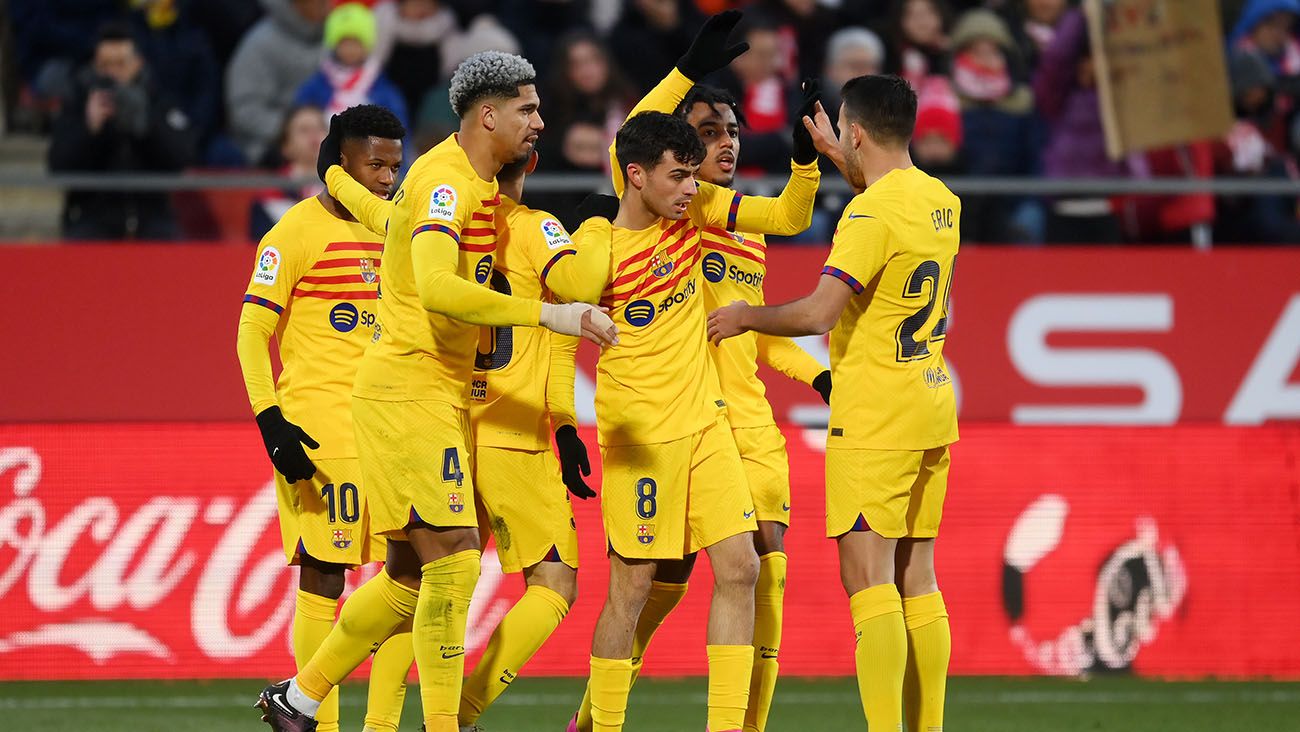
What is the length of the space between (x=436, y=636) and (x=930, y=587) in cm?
189

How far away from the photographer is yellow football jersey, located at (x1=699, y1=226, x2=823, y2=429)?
7.75m

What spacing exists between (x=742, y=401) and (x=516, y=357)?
0.94 meters

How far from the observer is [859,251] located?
6934 millimetres

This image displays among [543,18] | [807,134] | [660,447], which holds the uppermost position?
[543,18]

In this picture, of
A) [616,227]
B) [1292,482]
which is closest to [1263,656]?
[1292,482]

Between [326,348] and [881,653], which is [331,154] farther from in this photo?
[881,653]

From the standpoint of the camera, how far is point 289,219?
308 inches

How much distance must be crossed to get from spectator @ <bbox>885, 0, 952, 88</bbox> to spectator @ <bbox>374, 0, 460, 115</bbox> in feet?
10.3

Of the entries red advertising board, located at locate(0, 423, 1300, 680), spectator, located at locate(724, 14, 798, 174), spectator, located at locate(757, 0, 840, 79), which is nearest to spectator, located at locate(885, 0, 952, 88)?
spectator, located at locate(757, 0, 840, 79)

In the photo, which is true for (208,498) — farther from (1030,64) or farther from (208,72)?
(1030,64)

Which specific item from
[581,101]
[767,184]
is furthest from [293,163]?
[767,184]

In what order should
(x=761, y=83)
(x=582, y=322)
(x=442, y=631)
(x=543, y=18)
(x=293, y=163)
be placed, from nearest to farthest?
1. (x=582, y=322)
2. (x=442, y=631)
3. (x=293, y=163)
4. (x=761, y=83)
5. (x=543, y=18)

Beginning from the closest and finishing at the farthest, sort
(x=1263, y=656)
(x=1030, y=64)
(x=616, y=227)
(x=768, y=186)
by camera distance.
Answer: (x=616, y=227), (x=1263, y=656), (x=768, y=186), (x=1030, y=64)

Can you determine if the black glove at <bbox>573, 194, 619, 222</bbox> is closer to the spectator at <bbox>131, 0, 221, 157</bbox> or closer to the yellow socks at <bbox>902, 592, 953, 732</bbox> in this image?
the yellow socks at <bbox>902, 592, 953, 732</bbox>
